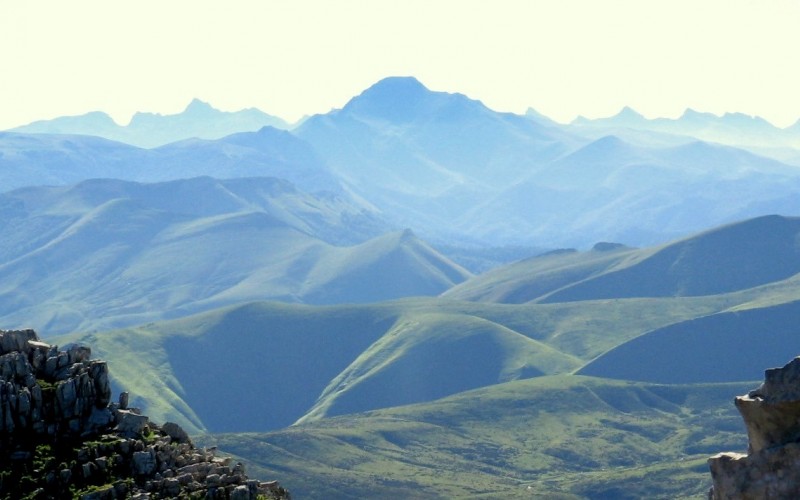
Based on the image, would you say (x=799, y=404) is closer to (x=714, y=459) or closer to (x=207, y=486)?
(x=714, y=459)

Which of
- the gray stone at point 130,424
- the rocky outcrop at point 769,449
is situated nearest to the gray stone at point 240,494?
the gray stone at point 130,424

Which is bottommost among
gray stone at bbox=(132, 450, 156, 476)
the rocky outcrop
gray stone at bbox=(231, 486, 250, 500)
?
gray stone at bbox=(231, 486, 250, 500)

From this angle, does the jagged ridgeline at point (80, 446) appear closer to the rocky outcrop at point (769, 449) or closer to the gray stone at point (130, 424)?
the gray stone at point (130, 424)

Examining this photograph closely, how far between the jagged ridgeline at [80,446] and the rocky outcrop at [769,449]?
14.1 metres

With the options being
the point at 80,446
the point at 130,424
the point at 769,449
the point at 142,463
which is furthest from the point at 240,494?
the point at 769,449

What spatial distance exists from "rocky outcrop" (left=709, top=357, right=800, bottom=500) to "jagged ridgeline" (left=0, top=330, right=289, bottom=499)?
46.2 feet

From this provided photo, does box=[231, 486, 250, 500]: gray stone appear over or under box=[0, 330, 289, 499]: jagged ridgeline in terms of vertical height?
under

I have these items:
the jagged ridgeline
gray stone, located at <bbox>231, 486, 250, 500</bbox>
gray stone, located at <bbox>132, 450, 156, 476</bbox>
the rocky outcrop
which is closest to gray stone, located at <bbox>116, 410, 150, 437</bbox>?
the jagged ridgeline

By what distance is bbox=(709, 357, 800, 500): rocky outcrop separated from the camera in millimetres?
28656

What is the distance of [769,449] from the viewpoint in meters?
29.3

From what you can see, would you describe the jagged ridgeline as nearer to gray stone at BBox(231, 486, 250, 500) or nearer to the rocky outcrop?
gray stone at BBox(231, 486, 250, 500)

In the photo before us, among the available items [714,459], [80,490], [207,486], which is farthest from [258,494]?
[714,459]

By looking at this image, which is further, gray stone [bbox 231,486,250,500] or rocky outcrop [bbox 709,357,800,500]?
gray stone [bbox 231,486,250,500]

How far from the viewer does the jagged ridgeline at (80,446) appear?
123ft
